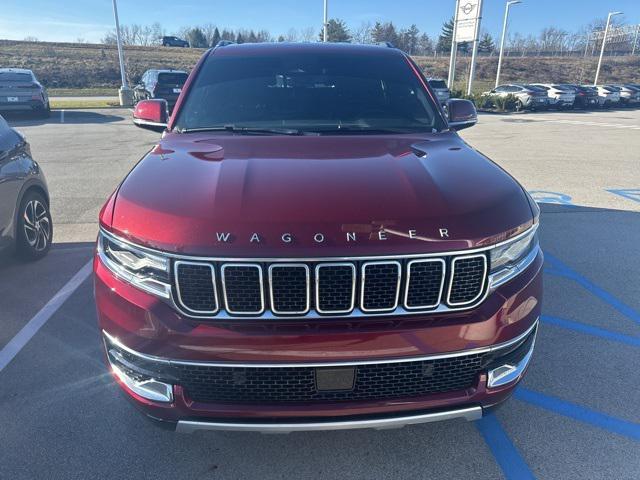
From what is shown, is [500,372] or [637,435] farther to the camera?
[637,435]

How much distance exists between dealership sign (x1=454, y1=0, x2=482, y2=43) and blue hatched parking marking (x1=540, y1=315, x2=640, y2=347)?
95.5 feet

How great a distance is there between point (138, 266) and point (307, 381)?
2.82 ft

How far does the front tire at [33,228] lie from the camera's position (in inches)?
180

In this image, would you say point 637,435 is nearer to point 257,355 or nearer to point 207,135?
point 257,355

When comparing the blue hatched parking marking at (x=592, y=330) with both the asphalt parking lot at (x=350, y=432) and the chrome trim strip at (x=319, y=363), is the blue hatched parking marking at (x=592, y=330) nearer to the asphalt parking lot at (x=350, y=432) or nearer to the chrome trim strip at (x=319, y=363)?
the asphalt parking lot at (x=350, y=432)

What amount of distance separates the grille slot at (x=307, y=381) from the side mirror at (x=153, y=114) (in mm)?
2525

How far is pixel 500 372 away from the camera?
2162 millimetres

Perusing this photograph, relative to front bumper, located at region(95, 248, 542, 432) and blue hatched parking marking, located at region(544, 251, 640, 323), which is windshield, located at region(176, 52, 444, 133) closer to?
front bumper, located at region(95, 248, 542, 432)

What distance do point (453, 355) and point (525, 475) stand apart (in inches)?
34.6

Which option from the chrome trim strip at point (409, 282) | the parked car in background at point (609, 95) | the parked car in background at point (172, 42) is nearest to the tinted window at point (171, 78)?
the chrome trim strip at point (409, 282)

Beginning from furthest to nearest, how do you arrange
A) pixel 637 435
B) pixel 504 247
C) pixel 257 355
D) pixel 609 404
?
pixel 609 404
pixel 637 435
pixel 504 247
pixel 257 355

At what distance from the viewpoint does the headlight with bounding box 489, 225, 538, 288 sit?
208cm

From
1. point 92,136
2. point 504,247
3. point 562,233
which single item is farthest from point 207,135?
point 92,136

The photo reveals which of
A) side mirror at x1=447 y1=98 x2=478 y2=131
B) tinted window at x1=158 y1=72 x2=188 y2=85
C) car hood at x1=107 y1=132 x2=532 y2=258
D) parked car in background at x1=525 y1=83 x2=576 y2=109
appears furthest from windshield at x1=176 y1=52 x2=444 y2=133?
parked car in background at x1=525 y1=83 x2=576 y2=109
